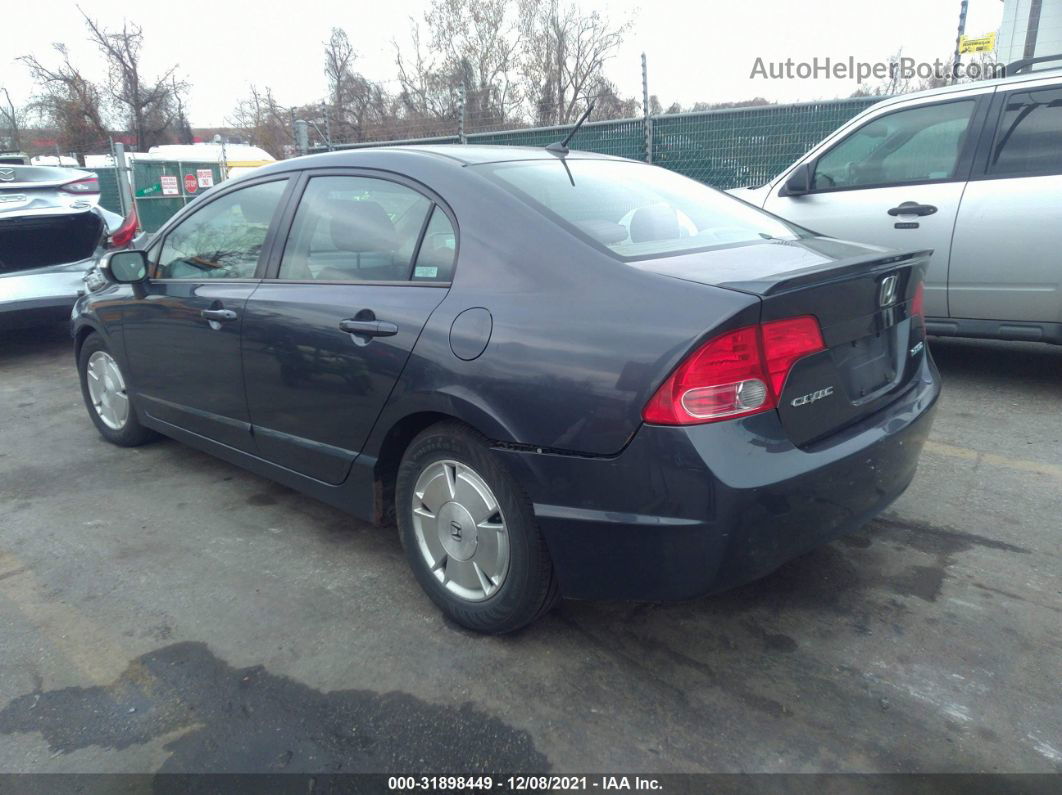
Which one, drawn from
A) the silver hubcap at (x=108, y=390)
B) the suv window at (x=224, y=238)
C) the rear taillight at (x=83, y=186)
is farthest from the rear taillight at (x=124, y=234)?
the suv window at (x=224, y=238)

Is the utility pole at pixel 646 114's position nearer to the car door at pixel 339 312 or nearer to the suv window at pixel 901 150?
the suv window at pixel 901 150

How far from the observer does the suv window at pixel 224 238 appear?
11.5ft

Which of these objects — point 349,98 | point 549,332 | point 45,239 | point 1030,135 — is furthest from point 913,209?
point 349,98

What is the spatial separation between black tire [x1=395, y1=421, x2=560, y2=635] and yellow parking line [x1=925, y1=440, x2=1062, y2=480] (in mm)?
2541

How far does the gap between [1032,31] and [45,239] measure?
1948 centimetres

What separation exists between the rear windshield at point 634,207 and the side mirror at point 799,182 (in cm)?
228

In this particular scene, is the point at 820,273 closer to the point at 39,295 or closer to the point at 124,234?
the point at 39,295

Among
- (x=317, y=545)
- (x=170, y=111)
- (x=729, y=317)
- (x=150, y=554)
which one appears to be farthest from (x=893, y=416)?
(x=170, y=111)

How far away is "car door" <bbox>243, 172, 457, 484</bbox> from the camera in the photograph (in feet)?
9.00

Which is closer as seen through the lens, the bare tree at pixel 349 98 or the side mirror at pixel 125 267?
the side mirror at pixel 125 267

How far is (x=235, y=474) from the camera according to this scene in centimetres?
433

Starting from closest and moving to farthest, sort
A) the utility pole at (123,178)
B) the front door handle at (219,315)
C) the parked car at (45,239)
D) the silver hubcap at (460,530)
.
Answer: the silver hubcap at (460,530)
the front door handle at (219,315)
the parked car at (45,239)
the utility pole at (123,178)

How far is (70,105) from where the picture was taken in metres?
34.3

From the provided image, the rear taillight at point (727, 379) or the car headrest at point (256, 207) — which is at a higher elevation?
the car headrest at point (256, 207)
